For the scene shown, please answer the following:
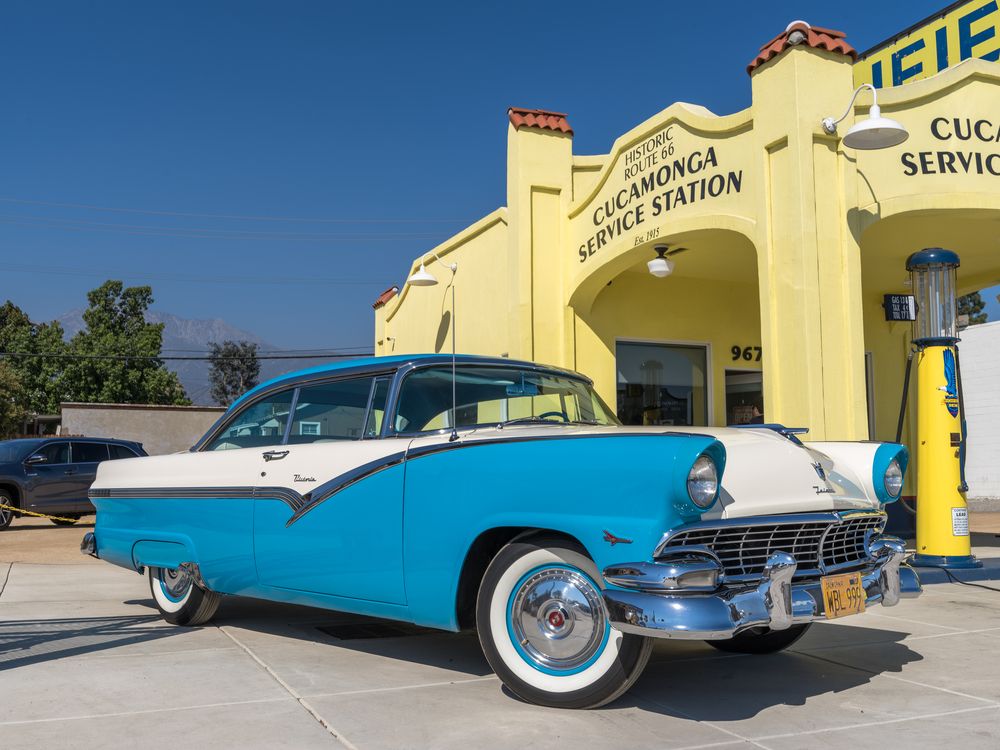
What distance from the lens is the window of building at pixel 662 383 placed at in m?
11.5

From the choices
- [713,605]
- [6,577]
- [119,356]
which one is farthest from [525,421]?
[119,356]

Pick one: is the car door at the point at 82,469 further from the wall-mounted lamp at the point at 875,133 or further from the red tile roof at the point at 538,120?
the wall-mounted lamp at the point at 875,133

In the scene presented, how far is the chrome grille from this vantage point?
3326 millimetres

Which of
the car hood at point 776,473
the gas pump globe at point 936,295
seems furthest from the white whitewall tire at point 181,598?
the gas pump globe at point 936,295

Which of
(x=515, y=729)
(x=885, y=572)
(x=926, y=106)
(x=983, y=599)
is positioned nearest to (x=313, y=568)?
(x=515, y=729)

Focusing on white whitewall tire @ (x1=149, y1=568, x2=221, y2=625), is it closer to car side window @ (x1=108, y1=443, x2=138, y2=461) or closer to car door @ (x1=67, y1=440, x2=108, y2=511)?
car door @ (x1=67, y1=440, x2=108, y2=511)

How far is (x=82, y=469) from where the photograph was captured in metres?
15.2

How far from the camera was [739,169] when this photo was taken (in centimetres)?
853

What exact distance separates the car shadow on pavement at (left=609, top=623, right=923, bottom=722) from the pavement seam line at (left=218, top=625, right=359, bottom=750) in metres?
1.08

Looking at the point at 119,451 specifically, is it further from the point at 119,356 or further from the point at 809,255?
the point at 119,356

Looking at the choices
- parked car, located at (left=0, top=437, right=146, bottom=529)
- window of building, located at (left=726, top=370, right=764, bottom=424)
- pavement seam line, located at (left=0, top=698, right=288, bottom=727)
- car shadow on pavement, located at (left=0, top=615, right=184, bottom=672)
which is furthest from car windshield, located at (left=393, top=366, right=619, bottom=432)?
parked car, located at (left=0, top=437, right=146, bottom=529)

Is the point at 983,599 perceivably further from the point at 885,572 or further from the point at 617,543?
the point at 617,543

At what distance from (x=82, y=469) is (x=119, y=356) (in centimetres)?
3487

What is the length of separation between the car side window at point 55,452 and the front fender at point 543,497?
1298 cm
